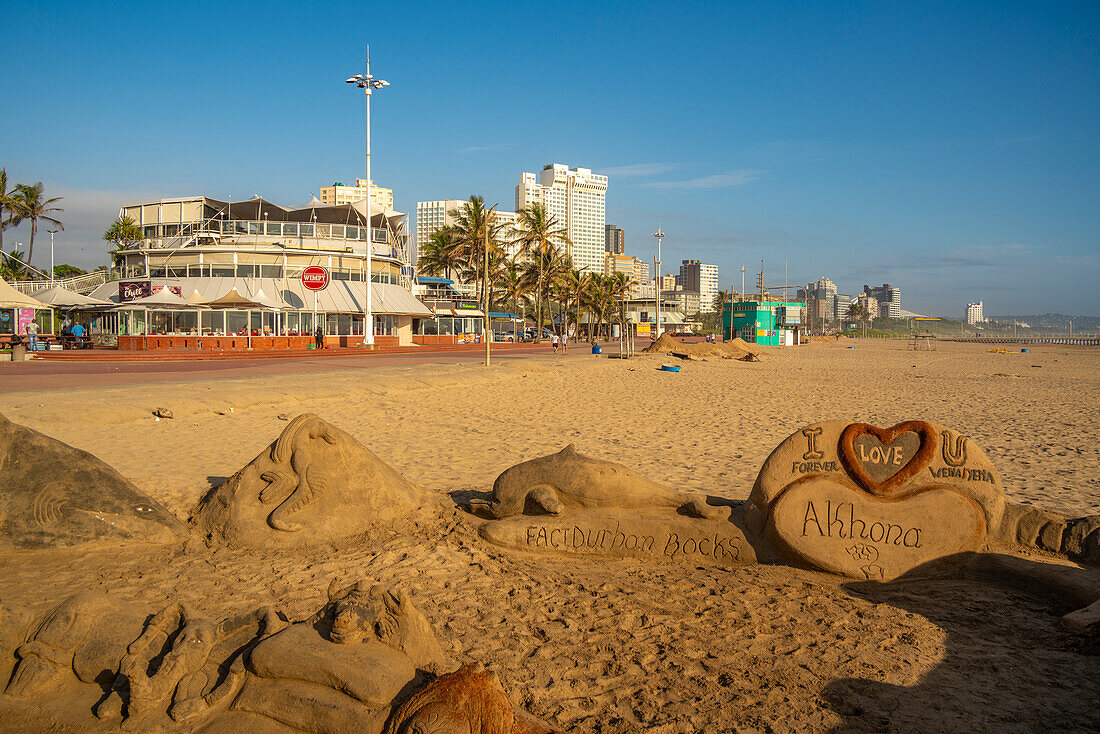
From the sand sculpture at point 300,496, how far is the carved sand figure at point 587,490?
1266mm

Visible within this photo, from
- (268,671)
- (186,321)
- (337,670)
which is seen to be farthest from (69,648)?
(186,321)

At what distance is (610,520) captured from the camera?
5055mm

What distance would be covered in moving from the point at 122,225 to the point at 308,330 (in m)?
38.5

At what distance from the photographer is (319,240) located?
4375cm

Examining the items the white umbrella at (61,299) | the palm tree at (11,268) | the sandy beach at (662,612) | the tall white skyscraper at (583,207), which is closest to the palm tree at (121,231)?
the palm tree at (11,268)

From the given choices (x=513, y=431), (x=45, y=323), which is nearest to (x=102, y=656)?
(x=513, y=431)

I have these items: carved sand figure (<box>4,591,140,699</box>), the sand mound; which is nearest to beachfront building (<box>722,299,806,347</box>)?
the sand mound

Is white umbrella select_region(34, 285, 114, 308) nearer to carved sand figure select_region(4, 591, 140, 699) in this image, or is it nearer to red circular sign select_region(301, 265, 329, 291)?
red circular sign select_region(301, 265, 329, 291)

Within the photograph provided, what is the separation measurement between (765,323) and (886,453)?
5278 centimetres

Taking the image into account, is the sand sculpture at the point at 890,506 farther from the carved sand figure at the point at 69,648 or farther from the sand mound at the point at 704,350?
the sand mound at the point at 704,350

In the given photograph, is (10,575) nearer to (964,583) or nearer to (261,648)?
(261,648)

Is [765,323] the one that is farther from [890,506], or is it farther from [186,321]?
[890,506]

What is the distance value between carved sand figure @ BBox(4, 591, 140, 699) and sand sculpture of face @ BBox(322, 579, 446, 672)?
0.82 meters

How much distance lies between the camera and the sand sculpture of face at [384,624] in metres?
2.60
